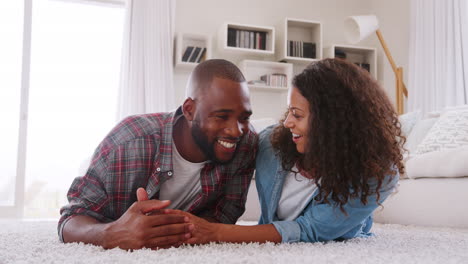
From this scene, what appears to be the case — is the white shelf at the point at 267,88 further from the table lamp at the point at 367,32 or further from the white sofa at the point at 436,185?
the white sofa at the point at 436,185

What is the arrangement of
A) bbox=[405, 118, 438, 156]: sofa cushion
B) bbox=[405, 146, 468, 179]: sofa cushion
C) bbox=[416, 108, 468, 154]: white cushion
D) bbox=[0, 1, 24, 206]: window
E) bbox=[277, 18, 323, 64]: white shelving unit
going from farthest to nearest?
1. bbox=[277, 18, 323, 64]: white shelving unit
2. bbox=[0, 1, 24, 206]: window
3. bbox=[405, 118, 438, 156]: sofa cushion
4. bbox=[416, 108, 468, 154]: white cushion
5. bbox=[405, 146, 468, 179]: sofa cushion

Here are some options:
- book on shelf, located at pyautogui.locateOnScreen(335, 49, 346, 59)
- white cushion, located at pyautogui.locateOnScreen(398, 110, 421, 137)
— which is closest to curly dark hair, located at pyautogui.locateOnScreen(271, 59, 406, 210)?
white cushion, located at pyautogui.locateOnScreen(398, 110, 421, 137)

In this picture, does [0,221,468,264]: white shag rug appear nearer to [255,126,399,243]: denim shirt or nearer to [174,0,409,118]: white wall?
[255,126,399,243]: denim shirt

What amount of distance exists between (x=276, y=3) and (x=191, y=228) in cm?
398

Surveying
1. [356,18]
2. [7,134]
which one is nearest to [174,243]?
[356,18]

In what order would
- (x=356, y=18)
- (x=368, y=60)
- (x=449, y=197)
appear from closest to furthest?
1. (x=449, y=197)
2. (x=356, y=18)
3. (x=368, y=60)

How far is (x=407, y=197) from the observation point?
2.16 meters

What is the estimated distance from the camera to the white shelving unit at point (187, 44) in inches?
165

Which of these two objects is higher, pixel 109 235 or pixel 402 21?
pixel 402 21

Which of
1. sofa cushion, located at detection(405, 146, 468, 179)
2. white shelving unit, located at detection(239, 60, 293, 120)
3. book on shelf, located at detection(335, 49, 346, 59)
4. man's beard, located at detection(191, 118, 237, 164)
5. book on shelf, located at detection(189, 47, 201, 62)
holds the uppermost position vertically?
book on shelf, located at detection(335, 49, 346, 59)

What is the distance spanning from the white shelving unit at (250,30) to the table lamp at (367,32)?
762 millimetres

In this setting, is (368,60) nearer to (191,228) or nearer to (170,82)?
(170,82)

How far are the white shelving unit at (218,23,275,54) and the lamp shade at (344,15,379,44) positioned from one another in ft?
2.48

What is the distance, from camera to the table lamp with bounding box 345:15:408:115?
372 centimetres
